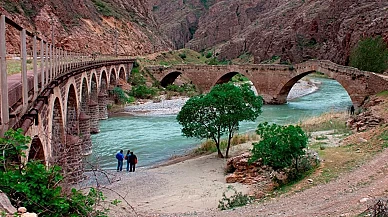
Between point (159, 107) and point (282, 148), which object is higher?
point (282, 148)

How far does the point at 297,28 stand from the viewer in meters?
79.4

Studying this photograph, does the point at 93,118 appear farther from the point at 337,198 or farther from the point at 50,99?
the point at 337,198

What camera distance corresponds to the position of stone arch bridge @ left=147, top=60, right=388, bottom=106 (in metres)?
32.8

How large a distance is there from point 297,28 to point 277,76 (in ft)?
123

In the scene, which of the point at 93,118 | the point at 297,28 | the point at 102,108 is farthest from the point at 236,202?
the point at 297,28

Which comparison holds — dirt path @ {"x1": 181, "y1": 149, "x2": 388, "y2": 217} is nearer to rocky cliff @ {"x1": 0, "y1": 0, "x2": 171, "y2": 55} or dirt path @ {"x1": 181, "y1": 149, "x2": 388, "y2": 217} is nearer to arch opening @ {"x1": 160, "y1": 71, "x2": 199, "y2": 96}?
rocky cliff @ {"x1": 0, "y1": 0, "x2": 171, "y2": 55}

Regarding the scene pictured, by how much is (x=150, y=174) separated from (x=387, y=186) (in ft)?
34.2

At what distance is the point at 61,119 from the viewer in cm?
1709

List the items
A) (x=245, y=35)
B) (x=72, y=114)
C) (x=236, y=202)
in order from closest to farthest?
(x=236, y=202)
(x=72, y=114)
(x=245, y=35)

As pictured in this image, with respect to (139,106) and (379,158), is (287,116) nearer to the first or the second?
(139,106)

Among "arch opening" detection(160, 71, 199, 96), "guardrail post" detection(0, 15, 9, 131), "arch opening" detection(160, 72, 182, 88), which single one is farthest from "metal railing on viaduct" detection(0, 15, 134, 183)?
"arch opening" detection(160, 72, 182, 88)

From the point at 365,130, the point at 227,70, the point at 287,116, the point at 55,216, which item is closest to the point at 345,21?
the point at 227,70

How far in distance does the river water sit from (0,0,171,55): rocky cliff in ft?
46.8

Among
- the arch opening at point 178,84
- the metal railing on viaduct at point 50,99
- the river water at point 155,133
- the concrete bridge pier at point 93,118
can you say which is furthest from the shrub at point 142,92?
the concrete bridge pier at point 93,118
